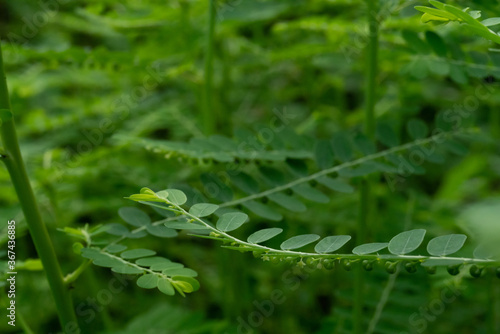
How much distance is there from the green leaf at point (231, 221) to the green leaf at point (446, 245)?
0.68 ft

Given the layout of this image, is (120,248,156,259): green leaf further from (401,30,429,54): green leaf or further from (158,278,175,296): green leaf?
(401,30,429,54): green leaf

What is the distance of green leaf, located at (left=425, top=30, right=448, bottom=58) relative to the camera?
864mm

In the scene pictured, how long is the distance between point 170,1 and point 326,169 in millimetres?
785

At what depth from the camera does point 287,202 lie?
0.80 meters

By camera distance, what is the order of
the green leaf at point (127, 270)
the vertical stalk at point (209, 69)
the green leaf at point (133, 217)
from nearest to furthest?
1. the green leaf at point (127, 270)
2. the green leaf at point (133, 217)
3. the vertical stalk at point (209, 69)

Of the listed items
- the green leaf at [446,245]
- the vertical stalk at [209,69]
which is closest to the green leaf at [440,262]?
the green leaf at [446,245]

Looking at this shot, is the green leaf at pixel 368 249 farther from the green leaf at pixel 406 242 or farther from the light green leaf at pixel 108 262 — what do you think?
the light green leaf at pixel 108 262

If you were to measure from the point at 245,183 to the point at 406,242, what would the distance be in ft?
1.05

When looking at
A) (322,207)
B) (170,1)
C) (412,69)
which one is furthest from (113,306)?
(412,69)

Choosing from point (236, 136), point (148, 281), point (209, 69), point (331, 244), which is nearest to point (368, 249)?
point (331, 244)

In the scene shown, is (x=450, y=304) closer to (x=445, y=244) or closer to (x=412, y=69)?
(x=412, y=69)

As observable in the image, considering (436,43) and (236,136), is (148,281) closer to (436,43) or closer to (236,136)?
(236,136)

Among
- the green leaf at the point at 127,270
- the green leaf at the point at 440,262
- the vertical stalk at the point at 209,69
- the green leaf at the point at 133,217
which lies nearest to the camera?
the green leaf at the point at 440,262

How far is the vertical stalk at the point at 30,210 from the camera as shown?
71cm
